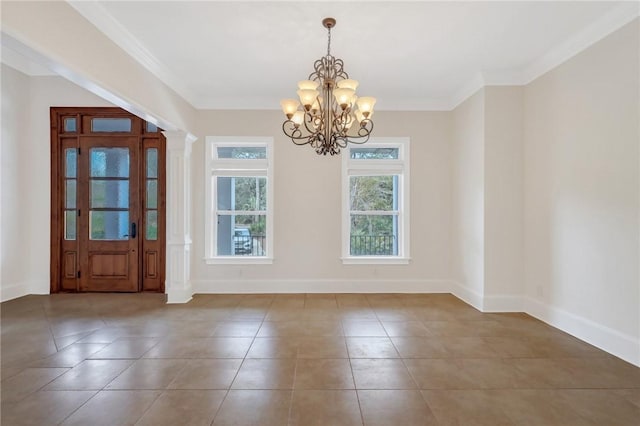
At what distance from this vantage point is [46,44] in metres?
2.24

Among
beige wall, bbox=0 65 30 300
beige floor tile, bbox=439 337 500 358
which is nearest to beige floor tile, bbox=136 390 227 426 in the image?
beige floor tile, bbox=439 337 500 358

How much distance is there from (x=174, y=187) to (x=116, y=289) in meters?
2.05

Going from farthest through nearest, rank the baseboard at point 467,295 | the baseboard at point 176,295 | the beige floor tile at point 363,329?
the baseboard at point 176,295 < the baseboard at point 467,295 < the beige floor tile at point 363,329

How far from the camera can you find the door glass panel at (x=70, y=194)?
201 inches

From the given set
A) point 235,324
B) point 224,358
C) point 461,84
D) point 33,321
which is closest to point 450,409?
point 224,358

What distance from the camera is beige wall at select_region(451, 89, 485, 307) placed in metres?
4.23

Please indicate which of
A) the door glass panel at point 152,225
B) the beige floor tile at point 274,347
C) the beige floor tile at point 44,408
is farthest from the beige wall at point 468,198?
the door glass panel at point 152,225

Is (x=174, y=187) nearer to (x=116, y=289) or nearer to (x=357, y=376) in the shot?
(x=116, y=289)

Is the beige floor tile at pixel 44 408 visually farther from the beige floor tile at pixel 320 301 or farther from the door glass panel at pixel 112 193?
the door glass panel at pixel 112 193

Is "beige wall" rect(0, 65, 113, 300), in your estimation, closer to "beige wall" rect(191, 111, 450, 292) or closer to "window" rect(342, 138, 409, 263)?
"beige wall" rect(191, 111, 450, 292)

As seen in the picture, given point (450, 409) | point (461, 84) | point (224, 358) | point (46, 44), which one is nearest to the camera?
point (450, 409)

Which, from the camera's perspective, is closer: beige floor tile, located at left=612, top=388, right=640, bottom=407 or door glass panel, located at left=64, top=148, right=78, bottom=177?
beige floor tile, located at left=612, top=388, right=640, bottom=407

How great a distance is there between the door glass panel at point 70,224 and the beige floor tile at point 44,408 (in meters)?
3.60

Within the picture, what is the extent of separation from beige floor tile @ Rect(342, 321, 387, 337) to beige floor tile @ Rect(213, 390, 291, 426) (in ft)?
4.17
